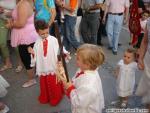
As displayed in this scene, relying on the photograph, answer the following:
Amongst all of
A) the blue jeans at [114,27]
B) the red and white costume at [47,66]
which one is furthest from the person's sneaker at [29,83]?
the blue jeans at [114,27]

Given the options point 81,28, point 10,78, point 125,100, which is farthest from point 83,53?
point 81,28

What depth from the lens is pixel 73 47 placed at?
241 inches

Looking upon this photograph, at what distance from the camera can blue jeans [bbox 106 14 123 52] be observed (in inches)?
235

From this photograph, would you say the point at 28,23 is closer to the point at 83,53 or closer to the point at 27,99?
the point at 27,99

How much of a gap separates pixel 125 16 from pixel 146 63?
310 cm

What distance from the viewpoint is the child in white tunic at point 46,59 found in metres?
3.82

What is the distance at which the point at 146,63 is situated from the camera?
3408 millimetres

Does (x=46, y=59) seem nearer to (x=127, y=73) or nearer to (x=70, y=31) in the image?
(x=127, y=73)

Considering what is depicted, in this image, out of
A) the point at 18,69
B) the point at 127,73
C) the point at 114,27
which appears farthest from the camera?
the point at 114,27

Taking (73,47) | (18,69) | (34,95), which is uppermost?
(73,47)

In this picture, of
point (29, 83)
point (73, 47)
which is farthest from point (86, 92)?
point (73, 47)

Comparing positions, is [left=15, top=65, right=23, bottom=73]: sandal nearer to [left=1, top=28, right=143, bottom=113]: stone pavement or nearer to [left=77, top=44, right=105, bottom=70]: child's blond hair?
[left=1, top=28, right=143, bottom=113]: stone pavement

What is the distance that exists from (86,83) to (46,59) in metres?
1.43

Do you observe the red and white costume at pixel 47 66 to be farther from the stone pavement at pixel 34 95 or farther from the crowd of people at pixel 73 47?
the stone pavement at pixel 34 95
